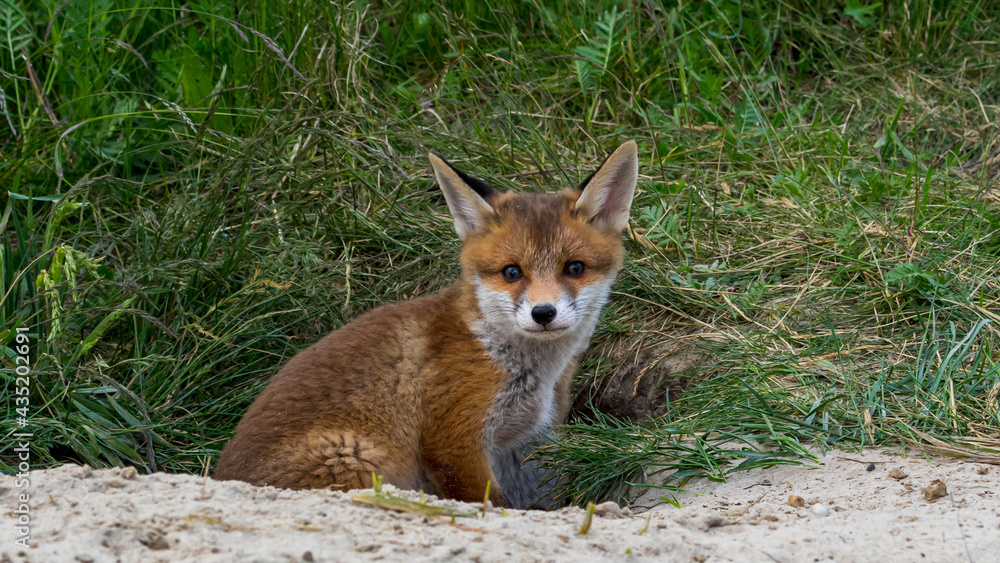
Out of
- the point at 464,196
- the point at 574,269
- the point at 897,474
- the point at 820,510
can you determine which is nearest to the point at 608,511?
the point at 820,510

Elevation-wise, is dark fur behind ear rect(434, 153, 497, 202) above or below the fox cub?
above

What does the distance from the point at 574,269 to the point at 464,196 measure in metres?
0.64

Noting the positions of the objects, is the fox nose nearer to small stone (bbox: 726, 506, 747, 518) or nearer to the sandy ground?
the sandy ground

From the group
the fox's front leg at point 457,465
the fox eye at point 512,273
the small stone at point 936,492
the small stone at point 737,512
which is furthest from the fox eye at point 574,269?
the small stone at point 936,492

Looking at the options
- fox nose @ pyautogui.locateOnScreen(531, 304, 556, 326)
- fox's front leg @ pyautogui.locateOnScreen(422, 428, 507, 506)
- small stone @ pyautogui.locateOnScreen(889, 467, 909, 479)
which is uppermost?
fox nose @ pyautogui.locateOnScreen(531, 304, 556, 326)

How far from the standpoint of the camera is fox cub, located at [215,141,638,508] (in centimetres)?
332

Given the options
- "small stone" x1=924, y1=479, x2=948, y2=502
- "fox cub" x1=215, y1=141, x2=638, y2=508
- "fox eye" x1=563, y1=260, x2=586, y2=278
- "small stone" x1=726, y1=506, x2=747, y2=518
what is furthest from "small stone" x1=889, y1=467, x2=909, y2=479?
"fox eye" x1=563, y1=260, x2=586, y2=278

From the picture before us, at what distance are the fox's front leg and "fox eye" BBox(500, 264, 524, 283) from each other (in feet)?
2.36

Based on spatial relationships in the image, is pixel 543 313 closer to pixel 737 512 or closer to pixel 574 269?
pixel 574 269

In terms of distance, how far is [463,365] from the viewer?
3705 mm

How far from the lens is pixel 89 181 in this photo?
14.3ft

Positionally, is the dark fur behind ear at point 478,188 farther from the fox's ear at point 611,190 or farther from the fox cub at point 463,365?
the fox's ear at point 611,190

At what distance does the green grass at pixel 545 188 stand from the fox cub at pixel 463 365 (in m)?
0.47

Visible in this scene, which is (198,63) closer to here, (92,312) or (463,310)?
(92,312)
